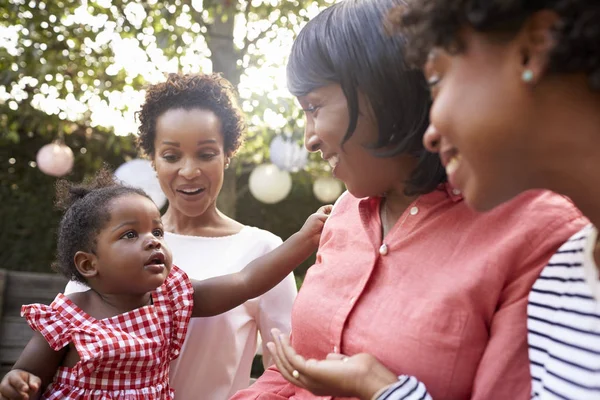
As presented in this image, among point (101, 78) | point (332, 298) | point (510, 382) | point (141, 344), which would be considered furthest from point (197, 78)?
point (101, 78)

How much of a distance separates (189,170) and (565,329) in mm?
1760

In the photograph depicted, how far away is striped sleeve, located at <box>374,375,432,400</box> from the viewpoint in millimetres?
1367

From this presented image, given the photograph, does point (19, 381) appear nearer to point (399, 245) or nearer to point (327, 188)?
point (399, 245)

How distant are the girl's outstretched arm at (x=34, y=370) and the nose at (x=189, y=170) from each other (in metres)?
0.83

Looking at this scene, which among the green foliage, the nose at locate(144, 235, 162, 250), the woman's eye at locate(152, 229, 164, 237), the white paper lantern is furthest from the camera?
the green foliage

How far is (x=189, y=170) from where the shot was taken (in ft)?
8.86

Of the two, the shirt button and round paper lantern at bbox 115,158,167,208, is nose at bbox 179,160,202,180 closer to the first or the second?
the shirt button

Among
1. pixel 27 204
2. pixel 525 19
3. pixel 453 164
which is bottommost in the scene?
pixel 27 204

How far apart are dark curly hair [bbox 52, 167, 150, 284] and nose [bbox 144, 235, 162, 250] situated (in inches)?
7.5

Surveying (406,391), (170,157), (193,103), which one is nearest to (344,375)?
(406,391)

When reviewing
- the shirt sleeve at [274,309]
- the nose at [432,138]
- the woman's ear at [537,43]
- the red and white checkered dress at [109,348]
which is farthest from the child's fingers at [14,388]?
the woman's ear at [537,43]

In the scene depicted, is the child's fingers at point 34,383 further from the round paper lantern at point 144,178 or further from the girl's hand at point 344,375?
the round paper lantern at point 144,178

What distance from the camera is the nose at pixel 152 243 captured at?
239cm

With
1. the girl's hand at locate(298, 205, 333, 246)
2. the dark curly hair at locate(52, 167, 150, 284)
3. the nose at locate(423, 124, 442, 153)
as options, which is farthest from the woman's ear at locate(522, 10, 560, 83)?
the dark curly hair at locate(52, 167, 150, 284)
